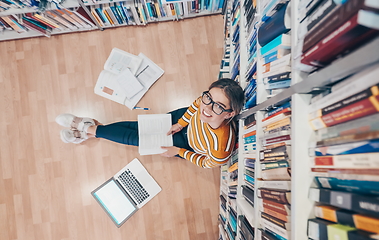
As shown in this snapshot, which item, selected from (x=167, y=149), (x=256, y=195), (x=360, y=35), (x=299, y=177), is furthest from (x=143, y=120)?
(x=360, y=35)

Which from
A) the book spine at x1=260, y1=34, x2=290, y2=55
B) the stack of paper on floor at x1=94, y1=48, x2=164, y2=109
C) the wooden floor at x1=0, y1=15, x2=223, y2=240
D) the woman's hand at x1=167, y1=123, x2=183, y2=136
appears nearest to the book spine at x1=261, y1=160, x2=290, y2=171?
the book spine at x1=260, y1=34, x2=290, y2=55

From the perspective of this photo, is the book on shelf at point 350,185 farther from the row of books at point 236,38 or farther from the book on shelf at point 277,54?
the row of books at point 236,38

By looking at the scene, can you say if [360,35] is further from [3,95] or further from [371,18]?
[3,95]

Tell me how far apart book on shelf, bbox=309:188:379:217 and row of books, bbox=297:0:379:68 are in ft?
1.12

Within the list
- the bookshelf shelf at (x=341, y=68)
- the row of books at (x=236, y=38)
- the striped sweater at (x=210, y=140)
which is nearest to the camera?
the bookshelf shelf at (x=341, y=68)

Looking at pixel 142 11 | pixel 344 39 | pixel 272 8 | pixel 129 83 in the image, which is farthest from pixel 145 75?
pixel 344 39

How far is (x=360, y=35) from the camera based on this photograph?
45 centimetres

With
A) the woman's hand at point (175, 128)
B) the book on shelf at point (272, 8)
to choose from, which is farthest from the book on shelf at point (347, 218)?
the woman's hand at point (175, 128)

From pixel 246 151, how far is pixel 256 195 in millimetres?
289

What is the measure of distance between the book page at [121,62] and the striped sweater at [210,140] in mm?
827

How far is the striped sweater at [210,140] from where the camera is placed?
1.21 m

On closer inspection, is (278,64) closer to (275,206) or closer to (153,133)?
(275,206)

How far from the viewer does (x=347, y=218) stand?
1.65ft

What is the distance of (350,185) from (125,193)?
64.3 inches
